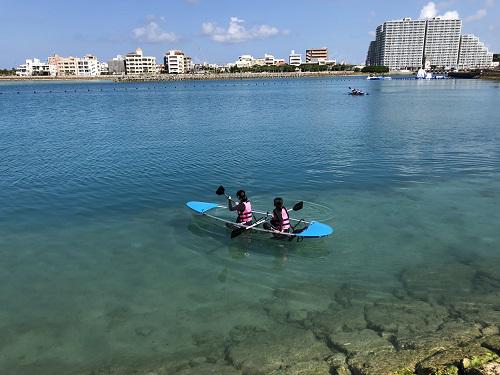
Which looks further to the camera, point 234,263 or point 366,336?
A: point 234,263

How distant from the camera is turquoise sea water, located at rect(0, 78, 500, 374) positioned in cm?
1052

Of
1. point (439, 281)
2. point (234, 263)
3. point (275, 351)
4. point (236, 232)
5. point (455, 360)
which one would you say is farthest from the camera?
point (236, 232)

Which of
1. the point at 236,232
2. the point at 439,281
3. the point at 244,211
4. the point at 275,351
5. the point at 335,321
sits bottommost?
the point at 275,351

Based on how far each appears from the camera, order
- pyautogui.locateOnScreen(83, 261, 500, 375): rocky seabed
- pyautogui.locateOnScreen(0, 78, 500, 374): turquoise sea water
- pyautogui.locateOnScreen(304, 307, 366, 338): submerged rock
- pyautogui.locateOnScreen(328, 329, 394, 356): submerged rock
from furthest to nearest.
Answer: pyautogui.locateOnScreen(304, 307, 366, 338): submerged rock < pyautogui.locateOnScreen(0, 78, 500, 374): turquoise sea water < pyautogui.locateOnScreen(328, 329, 394, 356): submerged rock < pyautogui.locateOnScreen(83, 261, 500, 375): rocky seabed

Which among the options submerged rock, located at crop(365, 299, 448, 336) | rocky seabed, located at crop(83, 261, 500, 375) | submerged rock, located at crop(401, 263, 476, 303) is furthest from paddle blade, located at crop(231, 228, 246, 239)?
submerged rock, located at crop(401, 263, 476, 303)

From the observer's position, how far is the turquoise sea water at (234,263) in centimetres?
1052

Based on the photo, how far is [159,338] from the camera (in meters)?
10.9

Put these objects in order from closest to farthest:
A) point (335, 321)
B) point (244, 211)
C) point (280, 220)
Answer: point (335, 321) < point (280, 220) < point (244, 211)

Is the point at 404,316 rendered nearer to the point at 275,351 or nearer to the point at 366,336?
the point at 366,336

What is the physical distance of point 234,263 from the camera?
14.8m

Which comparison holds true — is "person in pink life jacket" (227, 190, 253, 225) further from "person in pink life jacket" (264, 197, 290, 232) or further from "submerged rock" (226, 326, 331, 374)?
"submerged rock" (226, 326, 331, 374)

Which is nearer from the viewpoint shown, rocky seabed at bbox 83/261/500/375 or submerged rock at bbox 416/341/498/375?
submerged rock at bbox 416/341/498/375

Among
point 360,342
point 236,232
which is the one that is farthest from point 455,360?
point 236,232

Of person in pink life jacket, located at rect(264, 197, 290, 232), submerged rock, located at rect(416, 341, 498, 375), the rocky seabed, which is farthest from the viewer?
person in pink life jacket, located at rect(264, 197, 290, 232)
